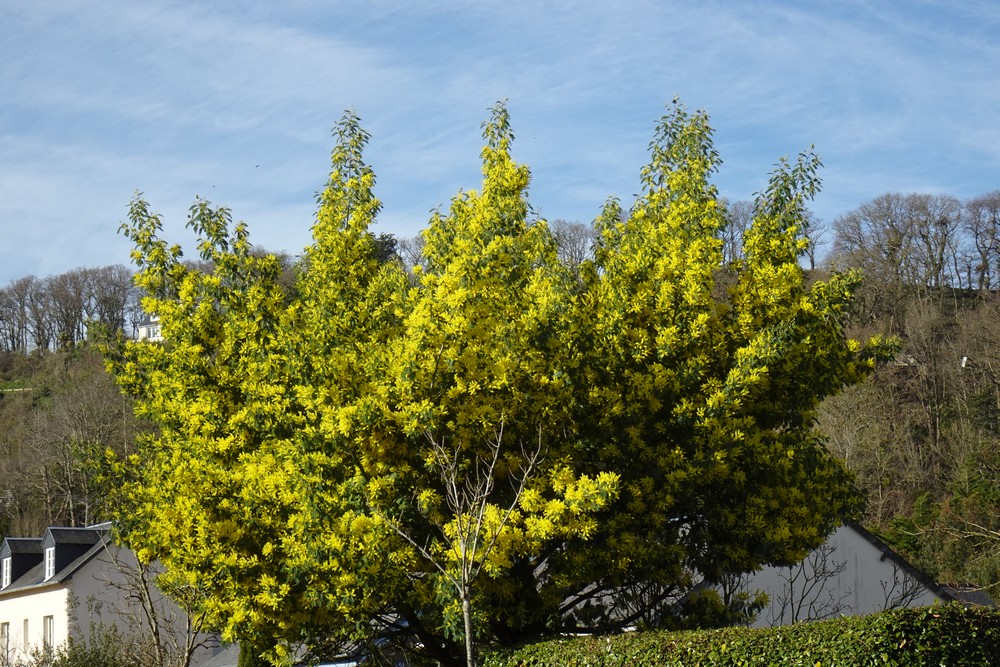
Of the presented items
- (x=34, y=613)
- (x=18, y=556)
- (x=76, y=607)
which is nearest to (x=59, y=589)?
(x=34, y=613)

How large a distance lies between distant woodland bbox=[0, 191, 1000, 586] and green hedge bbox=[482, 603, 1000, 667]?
1179 cm

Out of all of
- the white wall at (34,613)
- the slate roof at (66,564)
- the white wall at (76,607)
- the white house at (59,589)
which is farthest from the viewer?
the white wall at (34,613)

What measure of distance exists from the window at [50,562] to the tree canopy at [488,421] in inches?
971

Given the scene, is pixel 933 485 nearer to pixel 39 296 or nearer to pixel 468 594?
pixel 468 594

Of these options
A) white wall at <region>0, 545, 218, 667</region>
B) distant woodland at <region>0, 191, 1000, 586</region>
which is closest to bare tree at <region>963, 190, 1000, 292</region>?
distant woodland at <region>0, 191, 1000, 586</region>

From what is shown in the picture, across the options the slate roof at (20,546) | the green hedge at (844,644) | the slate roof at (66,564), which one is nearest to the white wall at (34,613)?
the slate roof at (66,564)

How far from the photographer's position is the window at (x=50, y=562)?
120ft

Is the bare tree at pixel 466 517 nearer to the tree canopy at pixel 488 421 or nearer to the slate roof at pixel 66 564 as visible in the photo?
the tree canopy at pixel 488 421

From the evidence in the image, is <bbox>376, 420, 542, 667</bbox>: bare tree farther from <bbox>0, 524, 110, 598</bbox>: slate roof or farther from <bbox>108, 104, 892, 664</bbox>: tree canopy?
<bbox>0, 524, 110, 598</bbox>: slate roof

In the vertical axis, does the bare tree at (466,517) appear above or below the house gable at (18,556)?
above

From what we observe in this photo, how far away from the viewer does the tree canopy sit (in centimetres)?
Result: 1180

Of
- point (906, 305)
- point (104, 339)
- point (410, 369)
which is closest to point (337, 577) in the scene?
point (410, 369)

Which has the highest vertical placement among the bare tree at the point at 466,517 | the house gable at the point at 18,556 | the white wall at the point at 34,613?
the bare tree at the point at 466,517

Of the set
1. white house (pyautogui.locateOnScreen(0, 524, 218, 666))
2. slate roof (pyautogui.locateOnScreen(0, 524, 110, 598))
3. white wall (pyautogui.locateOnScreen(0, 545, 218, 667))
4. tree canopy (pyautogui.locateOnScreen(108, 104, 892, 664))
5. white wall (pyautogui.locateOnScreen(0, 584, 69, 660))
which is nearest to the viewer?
tree canopy (pyautogui.locateOnScreen(108, 104, 892, 664))
